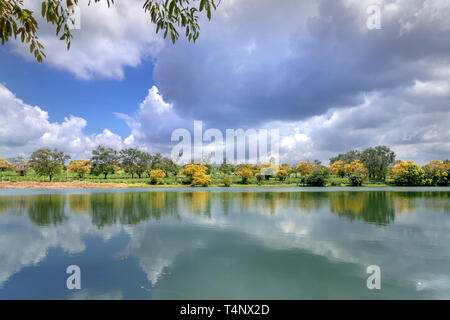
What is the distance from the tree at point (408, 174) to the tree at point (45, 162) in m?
91.4

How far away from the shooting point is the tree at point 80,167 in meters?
68.3

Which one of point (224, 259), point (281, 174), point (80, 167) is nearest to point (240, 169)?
point (281, 174)

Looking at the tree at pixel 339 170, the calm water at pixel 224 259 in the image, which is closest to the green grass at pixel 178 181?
the tree at pixel 339 170

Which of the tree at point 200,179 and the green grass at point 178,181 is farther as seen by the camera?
the green grass at point 178,181

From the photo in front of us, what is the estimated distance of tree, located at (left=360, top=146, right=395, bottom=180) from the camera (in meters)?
69.9

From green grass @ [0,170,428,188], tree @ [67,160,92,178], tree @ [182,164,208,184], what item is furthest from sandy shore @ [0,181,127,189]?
tree @ [182,164,208,184]

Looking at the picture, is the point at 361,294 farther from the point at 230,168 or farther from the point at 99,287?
the point at 230,168

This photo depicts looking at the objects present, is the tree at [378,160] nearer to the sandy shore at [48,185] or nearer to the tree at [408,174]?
the tree at [408,174]

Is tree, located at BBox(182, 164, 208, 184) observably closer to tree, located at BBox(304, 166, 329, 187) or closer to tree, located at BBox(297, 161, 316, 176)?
tree, located at BBox(304, 166, 329, 187)

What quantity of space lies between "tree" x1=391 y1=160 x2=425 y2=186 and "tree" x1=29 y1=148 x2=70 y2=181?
9137 cm
